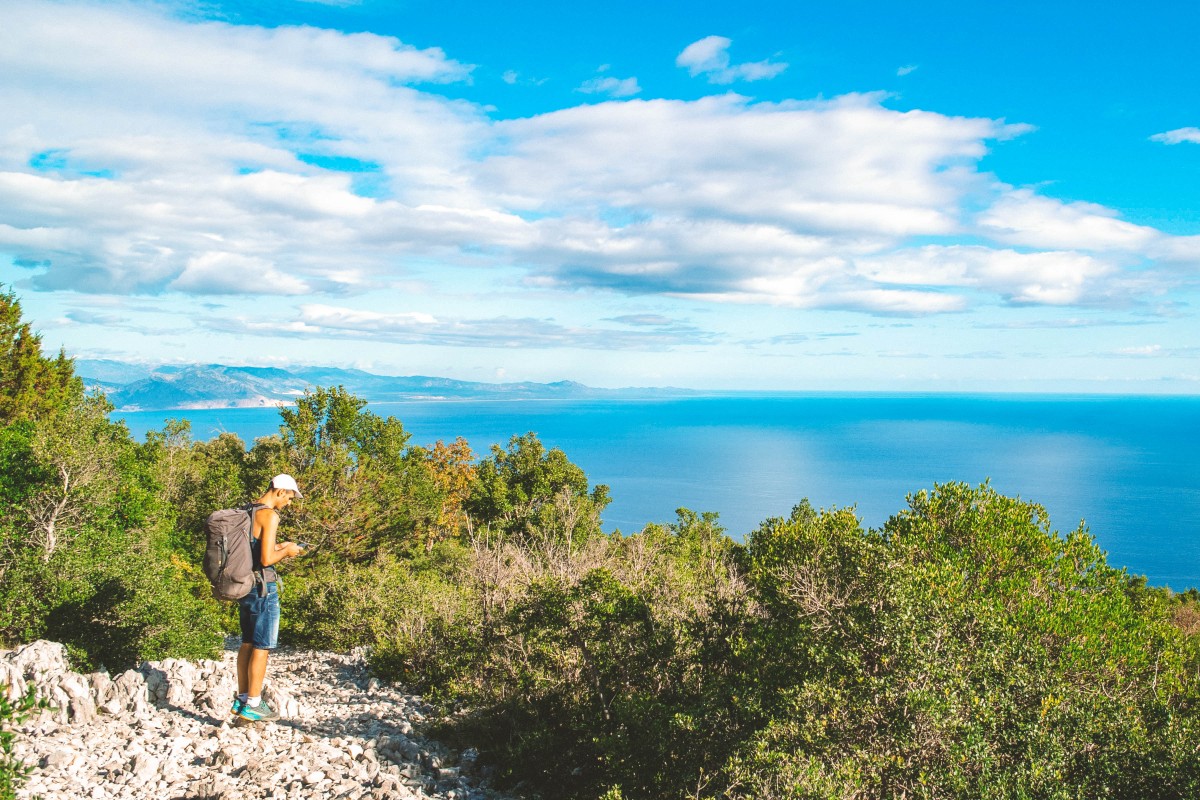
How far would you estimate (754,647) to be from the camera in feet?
28.0

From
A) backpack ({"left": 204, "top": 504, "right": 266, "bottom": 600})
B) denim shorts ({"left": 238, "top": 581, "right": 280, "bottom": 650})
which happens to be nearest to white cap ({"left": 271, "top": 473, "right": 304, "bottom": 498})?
backpack ({"left": 204, "top": 504, "right": 266, "bottom": 600})

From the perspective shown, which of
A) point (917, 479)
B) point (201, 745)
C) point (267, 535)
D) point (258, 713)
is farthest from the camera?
point (917, 479)

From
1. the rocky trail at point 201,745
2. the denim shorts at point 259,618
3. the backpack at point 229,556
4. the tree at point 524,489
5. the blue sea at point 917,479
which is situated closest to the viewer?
the rocky trail at point 201,745

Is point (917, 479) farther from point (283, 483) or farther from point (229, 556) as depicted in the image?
point (229, 556)

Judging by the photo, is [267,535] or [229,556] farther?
[267,535]

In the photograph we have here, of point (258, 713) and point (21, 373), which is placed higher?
point (21, 373)

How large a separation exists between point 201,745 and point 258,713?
2.91 feet

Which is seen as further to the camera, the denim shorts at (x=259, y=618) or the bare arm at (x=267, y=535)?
the denim shorts at (x=259, y=618)

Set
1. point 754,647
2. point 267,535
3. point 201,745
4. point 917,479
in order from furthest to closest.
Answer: point 917,479 → point 754,647 → point 267,535 → point 201,745

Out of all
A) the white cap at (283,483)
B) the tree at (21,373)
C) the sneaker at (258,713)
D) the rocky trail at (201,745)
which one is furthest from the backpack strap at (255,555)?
the tree at (21,373)

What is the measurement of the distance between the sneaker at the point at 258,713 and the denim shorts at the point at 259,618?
2.86ft

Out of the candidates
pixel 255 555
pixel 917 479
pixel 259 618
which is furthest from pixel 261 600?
pixel 917 479

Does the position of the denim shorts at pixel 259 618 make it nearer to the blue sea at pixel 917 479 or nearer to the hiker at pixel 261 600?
the hiker at pixel 261 600

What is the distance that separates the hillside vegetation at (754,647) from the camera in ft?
22.3
